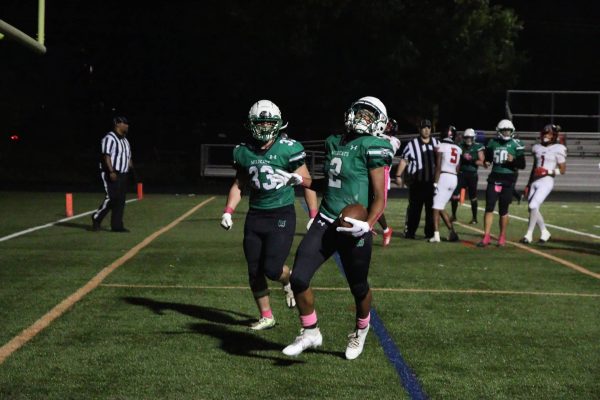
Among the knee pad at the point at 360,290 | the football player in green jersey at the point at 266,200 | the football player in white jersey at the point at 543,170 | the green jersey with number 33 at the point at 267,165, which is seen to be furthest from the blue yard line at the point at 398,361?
the football player in white jersey at the point at 543,170

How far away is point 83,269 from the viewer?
11219 mm

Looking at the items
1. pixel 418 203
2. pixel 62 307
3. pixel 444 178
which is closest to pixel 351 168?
pixel 62 307

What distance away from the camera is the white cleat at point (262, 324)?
25.6 ft

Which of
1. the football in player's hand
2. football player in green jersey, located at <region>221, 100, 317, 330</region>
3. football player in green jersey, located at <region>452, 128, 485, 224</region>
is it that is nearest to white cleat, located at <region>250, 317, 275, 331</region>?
football player in green jersey, located at <region>221, 100, 317, 330</region>

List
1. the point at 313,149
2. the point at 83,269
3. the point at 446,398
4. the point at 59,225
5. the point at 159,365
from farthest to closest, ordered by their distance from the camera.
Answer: the point at 313,149 < the point at 59,225 < the point at 83,269 < the point at 159,365 < the point at 446,398

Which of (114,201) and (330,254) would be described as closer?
(330,254)

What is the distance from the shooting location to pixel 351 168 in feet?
22.2

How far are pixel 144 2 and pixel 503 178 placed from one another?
36.6 meters

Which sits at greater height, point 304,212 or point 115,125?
point 115,125

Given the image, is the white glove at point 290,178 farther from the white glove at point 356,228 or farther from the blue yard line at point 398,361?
the blue yard line at point 398,361

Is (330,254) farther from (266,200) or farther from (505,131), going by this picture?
(505,131)

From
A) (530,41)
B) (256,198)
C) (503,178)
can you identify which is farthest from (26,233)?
(530,41)

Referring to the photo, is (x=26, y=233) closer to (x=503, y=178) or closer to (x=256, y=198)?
(x=503, y=178)

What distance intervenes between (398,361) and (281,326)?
1507mm
